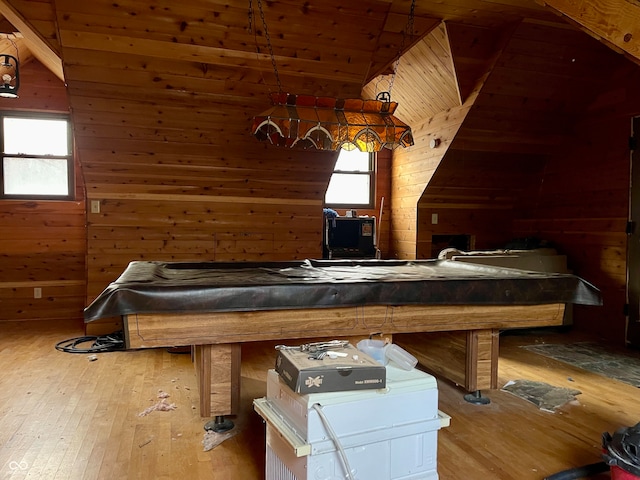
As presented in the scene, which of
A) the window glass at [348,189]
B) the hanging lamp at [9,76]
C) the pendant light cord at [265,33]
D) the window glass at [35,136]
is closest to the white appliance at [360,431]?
the pendant light cord at [265,33]

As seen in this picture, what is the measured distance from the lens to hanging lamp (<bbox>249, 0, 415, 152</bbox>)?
2.71 metres

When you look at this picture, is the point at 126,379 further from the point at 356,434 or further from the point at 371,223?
the point at 371,223

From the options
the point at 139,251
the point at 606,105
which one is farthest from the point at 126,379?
the point at 606,105

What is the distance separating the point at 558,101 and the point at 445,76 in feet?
3.98

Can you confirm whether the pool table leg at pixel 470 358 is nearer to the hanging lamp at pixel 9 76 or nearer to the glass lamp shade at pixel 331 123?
the glass lamp shade at pixel 331 123

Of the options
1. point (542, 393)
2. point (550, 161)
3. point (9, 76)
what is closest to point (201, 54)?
point (9, 76)

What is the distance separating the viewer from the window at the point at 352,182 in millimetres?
5762

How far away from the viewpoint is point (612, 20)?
6.31ft

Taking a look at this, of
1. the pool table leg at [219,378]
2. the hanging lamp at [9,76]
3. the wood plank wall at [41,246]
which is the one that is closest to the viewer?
the pool table leg at [219,378]

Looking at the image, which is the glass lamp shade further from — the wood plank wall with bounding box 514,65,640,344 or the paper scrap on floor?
the wood plank wall with bounding box 514,65,640,344

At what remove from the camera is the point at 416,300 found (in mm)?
2359

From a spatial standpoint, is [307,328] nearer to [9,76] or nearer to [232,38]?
[232,38]

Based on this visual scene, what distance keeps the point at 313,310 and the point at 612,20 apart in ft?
5.95

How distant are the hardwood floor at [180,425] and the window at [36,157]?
6.74 feet
